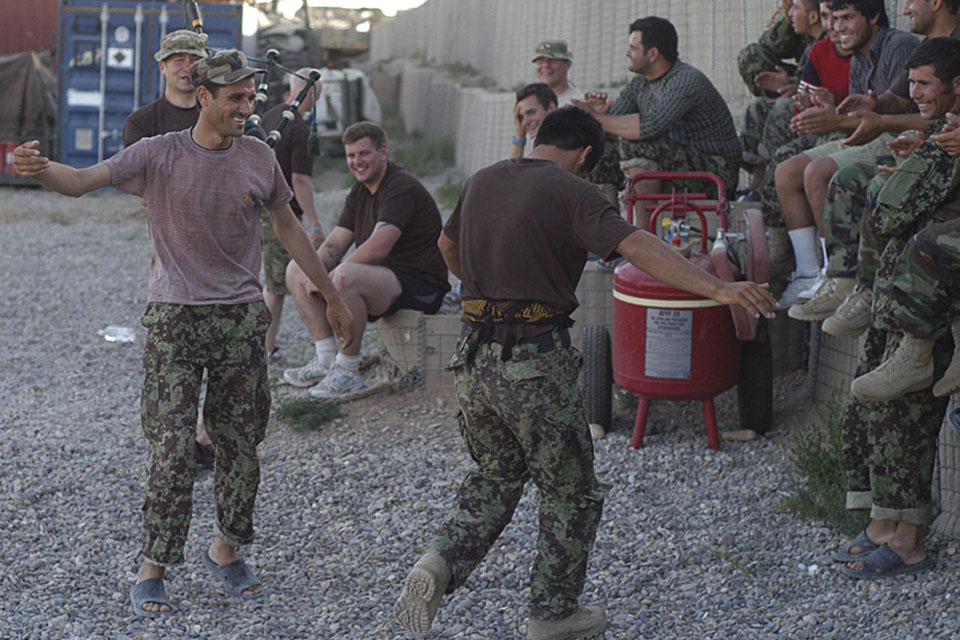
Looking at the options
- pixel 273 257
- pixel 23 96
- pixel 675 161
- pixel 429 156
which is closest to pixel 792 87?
pixel 675 161

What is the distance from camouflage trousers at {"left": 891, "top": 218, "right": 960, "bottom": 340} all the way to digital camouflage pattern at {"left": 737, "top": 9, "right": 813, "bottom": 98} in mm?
3469

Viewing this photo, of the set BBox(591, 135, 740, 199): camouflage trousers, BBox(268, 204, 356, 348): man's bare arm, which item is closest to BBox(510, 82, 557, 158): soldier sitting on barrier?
BBox(591, 135, 740, 199): camouflage trousers

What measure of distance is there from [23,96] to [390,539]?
590 inches

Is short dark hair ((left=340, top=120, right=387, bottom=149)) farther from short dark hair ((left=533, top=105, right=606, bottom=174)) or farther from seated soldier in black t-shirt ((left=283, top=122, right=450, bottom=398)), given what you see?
short dark hair ((left=533, top=105, right=606, bottom=174))

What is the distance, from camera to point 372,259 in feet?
22.2

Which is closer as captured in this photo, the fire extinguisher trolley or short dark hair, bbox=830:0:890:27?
short dark hair, bbox=830:0:890:27

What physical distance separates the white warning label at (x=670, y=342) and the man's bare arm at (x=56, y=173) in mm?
2704

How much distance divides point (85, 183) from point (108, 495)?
2.04 metres

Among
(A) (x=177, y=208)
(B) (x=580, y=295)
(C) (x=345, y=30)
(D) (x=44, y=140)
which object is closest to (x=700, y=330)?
(B) (x=580, y=295)

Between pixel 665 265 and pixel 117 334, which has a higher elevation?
pixel 665 265

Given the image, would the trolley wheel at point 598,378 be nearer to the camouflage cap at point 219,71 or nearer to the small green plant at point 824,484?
the small green plant at point 824,484

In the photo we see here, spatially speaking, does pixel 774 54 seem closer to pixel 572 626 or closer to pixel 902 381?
pixel 902 381

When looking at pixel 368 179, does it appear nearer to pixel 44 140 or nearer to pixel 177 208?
pixel 177 208

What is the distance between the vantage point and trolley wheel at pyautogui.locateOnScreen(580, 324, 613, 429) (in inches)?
240
